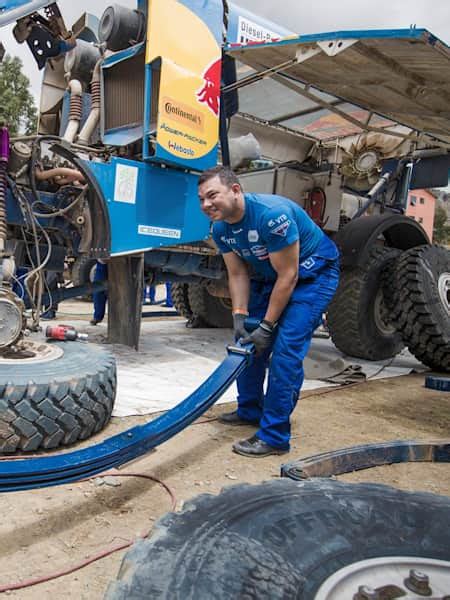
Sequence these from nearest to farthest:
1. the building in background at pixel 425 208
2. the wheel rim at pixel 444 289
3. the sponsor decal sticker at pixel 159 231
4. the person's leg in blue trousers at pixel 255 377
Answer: the person's leg in blue trousers at pixel 255 377 → the sponsor decal sticker at pixel 159 231 → the wheel rim at pixel 444 289 → the building in background at pixel 425 208

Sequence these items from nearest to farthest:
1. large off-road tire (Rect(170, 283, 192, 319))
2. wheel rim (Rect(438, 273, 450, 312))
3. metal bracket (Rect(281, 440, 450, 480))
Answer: metal bracket (Rect(281, 440, 450, 480))
wheel rim (Rect(438, 273, 450, 312))
large off-road tire (Rect(170, 283, 192, 319))

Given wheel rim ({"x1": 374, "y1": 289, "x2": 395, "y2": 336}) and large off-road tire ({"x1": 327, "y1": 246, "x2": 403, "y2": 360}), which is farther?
wheel rim ({"x1": 374, "y1": 289, "x2": 395, "y2": 336})

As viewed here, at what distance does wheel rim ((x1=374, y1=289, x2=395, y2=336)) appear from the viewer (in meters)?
5.00

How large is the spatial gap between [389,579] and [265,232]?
169 centimetres

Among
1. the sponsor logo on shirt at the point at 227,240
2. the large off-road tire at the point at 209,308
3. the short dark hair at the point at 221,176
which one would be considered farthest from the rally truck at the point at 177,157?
the large off-road tire at the point at 209,308

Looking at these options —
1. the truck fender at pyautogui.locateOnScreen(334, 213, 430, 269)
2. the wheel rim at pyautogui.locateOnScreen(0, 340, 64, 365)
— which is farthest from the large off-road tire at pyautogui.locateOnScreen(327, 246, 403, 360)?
the wheel rim at pyautogui.locateOnScreen(0, 340, 64, 365)

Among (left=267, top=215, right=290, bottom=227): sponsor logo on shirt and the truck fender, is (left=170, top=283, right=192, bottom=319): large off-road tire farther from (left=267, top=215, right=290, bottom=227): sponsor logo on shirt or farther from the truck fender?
(left=267, top=215, right=290, bottom=227): sponsor logo on shirt

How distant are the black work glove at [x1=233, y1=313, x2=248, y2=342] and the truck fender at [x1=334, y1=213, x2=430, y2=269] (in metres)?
2.38

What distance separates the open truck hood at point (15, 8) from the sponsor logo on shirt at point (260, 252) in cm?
188

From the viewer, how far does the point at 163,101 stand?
3.52 m

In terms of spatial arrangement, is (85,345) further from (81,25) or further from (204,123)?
(81,25)

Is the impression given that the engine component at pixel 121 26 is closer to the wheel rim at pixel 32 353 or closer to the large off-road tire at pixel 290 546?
the wheel rim at pixel 32 353

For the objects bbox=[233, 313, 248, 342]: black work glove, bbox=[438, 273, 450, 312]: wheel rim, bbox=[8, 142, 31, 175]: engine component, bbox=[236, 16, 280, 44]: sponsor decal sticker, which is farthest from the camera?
bbox=[438, 273, 450, 312]: wheel rim

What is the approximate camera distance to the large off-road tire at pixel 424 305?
426 centimetres
